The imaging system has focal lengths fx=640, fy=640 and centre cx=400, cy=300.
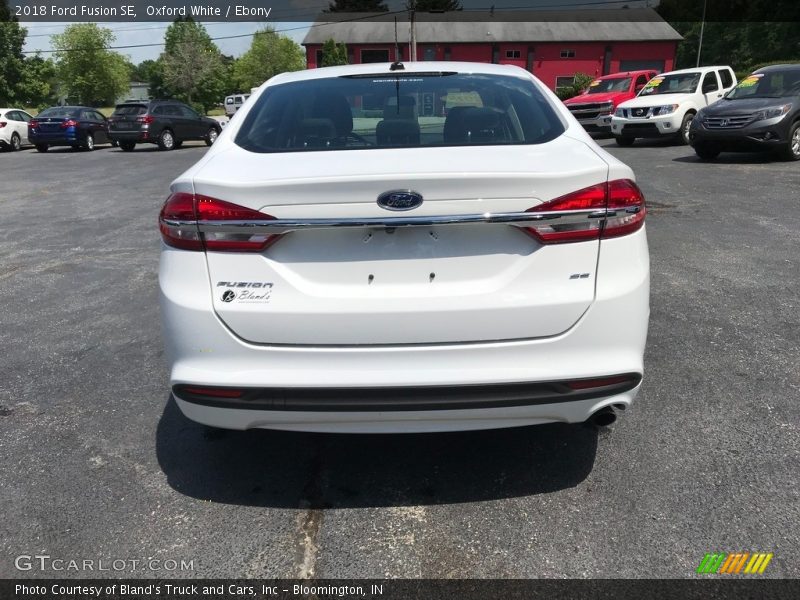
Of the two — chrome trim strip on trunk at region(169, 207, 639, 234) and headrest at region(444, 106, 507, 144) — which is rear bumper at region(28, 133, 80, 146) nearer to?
headrest at region(444, 106, 507, 144)

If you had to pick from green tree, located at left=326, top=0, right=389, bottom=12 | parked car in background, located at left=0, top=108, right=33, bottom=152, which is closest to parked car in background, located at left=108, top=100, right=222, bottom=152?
parked car in background, located at left=0, top=108, right=33, bottom=152

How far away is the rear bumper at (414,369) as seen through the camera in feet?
7.45

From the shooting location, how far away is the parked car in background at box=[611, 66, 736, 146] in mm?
15719

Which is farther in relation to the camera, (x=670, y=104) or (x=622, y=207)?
(x=670, y=104)

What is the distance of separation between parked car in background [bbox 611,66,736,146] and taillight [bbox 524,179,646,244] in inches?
590

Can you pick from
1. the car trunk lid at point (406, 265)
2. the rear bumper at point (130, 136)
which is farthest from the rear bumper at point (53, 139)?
the car trunk lid at point (406, 265)

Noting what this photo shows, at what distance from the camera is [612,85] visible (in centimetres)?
2117

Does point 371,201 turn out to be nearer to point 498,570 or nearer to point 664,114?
point 498,570

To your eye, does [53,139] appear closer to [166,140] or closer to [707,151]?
[166,140]

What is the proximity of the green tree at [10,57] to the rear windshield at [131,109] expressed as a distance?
126 ft

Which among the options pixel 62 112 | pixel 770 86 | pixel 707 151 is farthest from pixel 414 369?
pixel 62 112

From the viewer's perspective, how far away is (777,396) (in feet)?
11.0

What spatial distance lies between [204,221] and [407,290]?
2.53 ft

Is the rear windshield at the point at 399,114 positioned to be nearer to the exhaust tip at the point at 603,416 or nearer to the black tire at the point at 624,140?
the exhaust tip at the point at 603,416
